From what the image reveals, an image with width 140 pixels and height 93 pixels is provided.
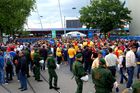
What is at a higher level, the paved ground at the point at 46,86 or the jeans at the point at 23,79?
the jeans at the point at 23,79

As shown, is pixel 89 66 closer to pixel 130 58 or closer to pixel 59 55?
pixel 59 55

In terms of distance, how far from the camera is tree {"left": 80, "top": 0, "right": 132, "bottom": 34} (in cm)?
5816

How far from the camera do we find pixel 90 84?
18.6 meters

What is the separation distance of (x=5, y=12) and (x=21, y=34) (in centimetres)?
3406

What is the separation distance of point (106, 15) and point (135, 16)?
4914mm

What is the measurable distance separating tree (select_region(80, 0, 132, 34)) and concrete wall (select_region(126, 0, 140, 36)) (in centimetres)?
98

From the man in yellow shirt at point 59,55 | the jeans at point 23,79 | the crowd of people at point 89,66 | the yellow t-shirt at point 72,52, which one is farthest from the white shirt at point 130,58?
the man in yellow shirt at point 59,55

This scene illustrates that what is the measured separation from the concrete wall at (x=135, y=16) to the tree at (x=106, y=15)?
3.23ft

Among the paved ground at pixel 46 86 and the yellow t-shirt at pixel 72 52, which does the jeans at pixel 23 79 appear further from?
the yellow t-shirt at pixel 72 52

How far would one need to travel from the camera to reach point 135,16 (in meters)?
59.7

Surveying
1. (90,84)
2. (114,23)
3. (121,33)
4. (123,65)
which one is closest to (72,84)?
(90,84)

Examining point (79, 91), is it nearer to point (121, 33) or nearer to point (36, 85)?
point (36, 85)

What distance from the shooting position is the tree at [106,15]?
5816 cm

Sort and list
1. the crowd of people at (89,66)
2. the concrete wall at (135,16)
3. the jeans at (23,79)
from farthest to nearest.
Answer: the concrete wall at (135,16) → the jeans at (23,79) → the crowd of people at (89,66)
